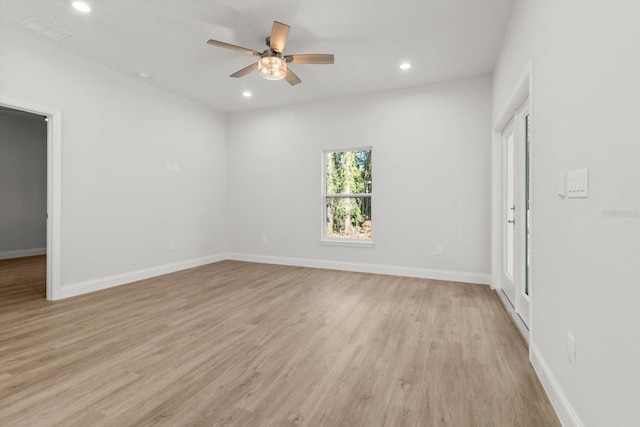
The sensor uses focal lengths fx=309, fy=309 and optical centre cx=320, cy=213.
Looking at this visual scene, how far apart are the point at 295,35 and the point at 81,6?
1997 mm

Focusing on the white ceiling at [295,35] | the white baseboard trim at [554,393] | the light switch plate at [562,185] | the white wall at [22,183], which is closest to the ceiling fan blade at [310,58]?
the white ceiling at [295,35]

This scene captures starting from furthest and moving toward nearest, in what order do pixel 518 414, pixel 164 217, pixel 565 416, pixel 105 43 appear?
1. pixel 164 217
2. pixel 105 43
3. pixel 518 414
4. pixel 565 416

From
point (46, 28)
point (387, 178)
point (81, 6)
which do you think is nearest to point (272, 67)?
point (81, 6)

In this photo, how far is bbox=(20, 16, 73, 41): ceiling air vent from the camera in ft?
10.1

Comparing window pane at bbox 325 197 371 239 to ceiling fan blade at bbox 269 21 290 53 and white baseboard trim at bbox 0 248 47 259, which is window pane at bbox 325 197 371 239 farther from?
white baseboard trim at bbox 0 248 47 259

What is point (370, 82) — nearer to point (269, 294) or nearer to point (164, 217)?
point (269, 294)

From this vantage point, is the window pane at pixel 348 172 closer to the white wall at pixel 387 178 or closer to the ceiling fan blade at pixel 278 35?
the white wall at pixel 387 178

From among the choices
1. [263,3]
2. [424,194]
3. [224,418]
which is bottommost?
[224,418]

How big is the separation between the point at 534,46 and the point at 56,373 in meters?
3.90

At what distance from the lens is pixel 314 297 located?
3715 millimetres

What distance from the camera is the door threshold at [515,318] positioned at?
8.27ft

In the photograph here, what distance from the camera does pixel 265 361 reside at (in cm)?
218

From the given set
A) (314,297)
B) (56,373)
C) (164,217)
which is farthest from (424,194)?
(56,373)

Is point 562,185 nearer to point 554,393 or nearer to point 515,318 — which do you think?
point 554,393
